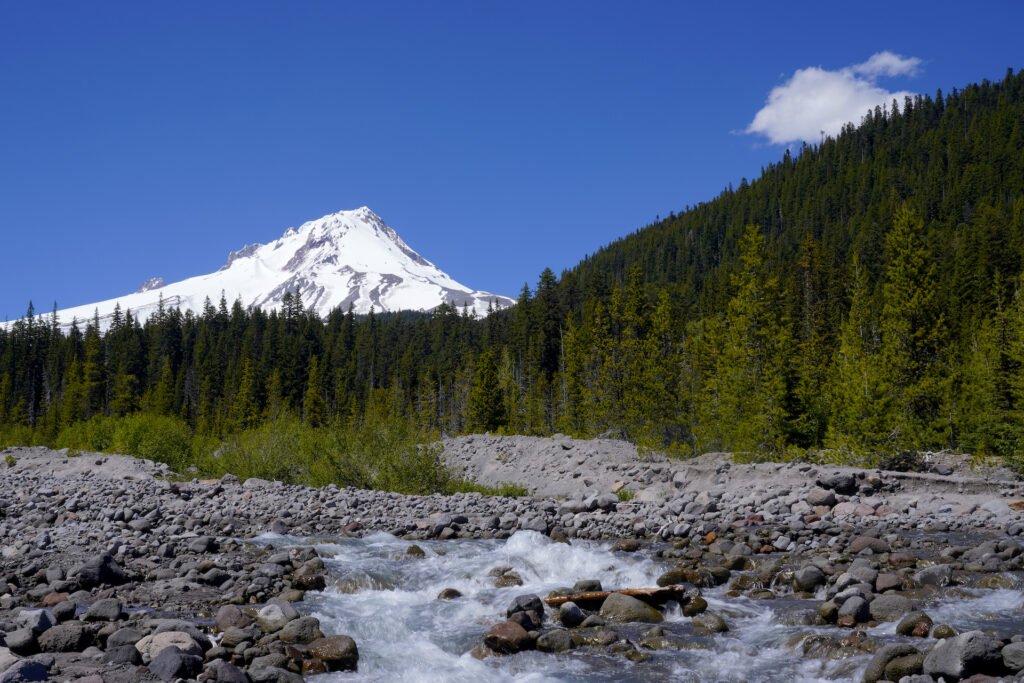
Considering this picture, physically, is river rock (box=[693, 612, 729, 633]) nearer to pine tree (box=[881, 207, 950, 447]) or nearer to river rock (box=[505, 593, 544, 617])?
river rock (box=[505, 593, 544, 617])

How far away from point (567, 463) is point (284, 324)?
92.0 m

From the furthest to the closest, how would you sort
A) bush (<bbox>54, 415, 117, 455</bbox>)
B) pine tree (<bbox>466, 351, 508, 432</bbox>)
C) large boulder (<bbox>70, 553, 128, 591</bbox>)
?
pine tree (<bbox>466, 351, 508, 432</bbox>), bush (<bbox>54, 415, 117, 455</bbox>), large boulder (<bbox>70, 553, 128, 591</bbox>)

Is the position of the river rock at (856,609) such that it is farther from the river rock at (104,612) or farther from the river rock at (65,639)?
the river rock at (104,612)

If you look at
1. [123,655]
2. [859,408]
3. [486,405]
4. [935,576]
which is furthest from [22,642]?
[486,405]

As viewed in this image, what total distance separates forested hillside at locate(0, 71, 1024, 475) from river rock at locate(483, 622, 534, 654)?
15.1 meters

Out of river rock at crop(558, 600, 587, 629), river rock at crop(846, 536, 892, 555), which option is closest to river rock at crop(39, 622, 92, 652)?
river rock at crop(558, 600, 587, 629)

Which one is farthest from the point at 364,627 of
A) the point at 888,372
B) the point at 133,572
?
the point at 888,372

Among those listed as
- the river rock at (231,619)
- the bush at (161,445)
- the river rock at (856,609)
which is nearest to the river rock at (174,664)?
the river rock at (231,619)

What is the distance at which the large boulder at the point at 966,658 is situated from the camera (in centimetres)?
611

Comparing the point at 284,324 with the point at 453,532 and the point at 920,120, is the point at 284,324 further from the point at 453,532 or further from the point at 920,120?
the point at 920,120

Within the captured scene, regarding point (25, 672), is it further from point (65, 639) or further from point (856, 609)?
point (856, 609)

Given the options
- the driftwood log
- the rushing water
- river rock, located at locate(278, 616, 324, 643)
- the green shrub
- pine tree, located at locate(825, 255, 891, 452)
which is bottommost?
the green shrub

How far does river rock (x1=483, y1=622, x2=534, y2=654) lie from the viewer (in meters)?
7.89

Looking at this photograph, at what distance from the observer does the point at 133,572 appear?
36.1 feet
